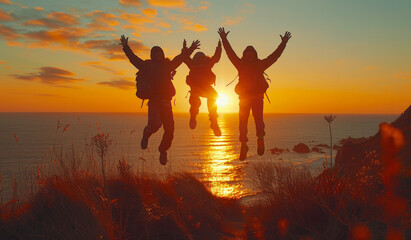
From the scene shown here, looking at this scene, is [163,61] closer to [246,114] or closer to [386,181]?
[246,114]

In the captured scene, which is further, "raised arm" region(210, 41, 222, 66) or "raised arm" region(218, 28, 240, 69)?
"raised arm" region(210, 41, 222, 66)

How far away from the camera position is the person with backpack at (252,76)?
22.2ft

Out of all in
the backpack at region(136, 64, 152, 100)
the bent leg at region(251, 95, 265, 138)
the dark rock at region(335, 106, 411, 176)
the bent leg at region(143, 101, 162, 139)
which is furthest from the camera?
the dark rock at region(335, 106, 411, 176)

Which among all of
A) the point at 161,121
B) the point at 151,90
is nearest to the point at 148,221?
the point at 161,121

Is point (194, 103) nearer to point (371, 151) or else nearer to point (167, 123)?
point (167, 123)

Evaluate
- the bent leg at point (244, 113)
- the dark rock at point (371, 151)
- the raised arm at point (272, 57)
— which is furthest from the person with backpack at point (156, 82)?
the dark rock at point (371, 151)

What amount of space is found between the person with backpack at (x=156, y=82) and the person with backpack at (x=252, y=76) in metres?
1.27

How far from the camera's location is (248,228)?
9359 millimetres

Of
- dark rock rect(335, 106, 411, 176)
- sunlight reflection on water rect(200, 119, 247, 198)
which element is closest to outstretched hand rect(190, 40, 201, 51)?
dark rock rect(335, 106, 411, 176)

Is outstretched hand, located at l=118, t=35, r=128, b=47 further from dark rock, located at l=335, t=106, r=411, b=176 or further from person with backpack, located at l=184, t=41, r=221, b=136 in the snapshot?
dark rock, located at l=335, t=106, r=411, b=176

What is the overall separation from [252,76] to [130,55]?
293 centimetres

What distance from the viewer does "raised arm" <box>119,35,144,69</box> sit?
21.9 ft

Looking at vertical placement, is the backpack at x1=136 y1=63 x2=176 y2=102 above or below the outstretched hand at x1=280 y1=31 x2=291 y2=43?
below

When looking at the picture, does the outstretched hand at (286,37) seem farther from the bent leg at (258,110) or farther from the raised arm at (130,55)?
the raised arm at (130,55)
